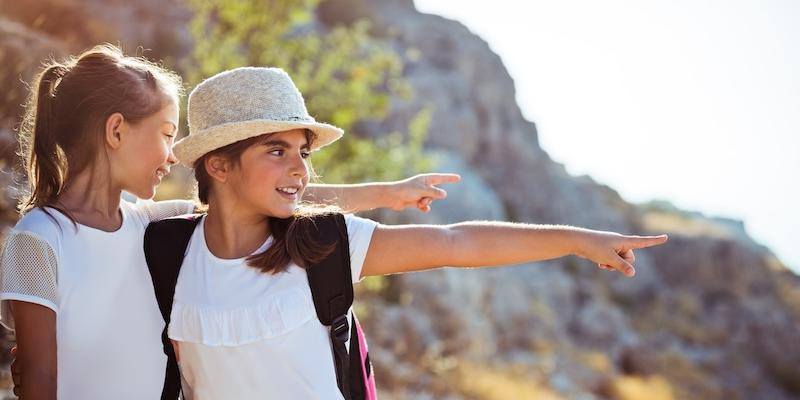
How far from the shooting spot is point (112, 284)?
2.18 metres

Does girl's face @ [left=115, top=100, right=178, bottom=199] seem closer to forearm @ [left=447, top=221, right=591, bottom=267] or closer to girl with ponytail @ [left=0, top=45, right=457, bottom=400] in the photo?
girl with ponytail @ [left=0, top=45, right=457, bottom=400]

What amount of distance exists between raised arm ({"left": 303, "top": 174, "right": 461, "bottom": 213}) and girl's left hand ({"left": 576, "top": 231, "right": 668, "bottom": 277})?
571 mm

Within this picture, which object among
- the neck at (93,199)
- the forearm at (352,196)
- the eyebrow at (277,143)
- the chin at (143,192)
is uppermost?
the forearm at (352,196)

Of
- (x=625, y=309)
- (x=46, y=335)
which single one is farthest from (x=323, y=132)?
(x=625, y=309)

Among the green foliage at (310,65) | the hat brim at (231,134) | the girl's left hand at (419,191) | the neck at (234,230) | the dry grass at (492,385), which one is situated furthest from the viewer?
the dry grass at (492,385)

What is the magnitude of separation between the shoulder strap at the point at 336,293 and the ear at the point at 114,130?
2.09 ft

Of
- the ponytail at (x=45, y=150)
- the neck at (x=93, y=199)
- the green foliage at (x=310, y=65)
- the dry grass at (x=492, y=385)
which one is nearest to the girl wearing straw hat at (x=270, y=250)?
the neck at (x=93, y=199)

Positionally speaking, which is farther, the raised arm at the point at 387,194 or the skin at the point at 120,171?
the raised arm at the point at 387,194

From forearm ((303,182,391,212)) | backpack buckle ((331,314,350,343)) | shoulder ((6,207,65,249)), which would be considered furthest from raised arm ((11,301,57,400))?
forearm ((303,182,391,212))

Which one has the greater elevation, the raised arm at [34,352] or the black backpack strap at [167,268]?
the black backpack strap at [167,268]

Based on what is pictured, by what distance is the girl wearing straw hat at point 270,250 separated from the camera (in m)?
2.07

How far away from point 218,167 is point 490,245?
32.3 inches

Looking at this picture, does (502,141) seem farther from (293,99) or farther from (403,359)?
(293,99)

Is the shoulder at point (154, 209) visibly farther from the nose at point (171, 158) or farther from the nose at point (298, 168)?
the nose at point (298, 168)
